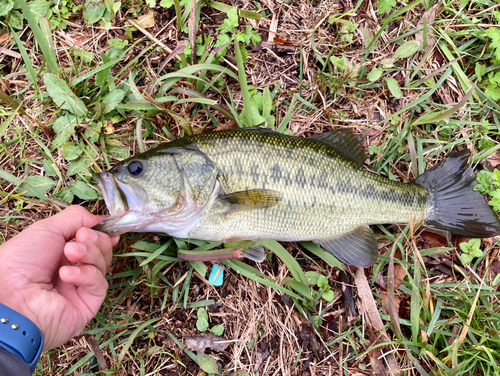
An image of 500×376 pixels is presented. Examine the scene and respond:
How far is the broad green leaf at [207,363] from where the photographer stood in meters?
2.90

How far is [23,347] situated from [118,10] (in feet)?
10.3

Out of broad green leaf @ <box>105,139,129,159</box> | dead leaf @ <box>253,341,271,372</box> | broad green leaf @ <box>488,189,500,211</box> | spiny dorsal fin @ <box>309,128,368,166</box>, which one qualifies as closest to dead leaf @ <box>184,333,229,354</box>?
dead leaf @ <box>253,341,271,372</box>

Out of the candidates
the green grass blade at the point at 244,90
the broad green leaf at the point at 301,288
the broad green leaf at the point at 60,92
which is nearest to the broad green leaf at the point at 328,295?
the broad green leaf at the point at 301,288

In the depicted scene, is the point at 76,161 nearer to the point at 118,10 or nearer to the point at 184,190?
the point at 184,190

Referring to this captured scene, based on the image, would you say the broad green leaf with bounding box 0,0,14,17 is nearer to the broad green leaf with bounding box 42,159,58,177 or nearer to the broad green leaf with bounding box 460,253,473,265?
the broad green leaf with bounding box 42,159,58,177

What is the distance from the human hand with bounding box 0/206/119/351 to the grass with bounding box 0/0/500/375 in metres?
0.43

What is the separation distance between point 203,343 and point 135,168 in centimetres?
173

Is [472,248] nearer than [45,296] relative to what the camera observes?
No

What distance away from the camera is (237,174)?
9.05 feet

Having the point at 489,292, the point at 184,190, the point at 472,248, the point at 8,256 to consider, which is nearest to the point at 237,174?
the point at 184,190

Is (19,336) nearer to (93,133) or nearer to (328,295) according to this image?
(93,133)

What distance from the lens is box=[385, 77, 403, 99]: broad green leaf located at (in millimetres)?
3404

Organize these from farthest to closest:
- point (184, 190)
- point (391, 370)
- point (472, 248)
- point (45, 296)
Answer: point (472, 248), point (391, 370), point (184, 190), point (45, 296)

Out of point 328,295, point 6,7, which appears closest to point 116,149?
point 6,7
